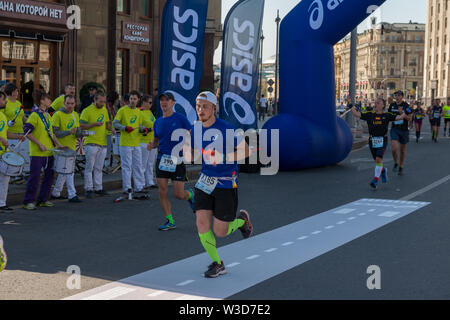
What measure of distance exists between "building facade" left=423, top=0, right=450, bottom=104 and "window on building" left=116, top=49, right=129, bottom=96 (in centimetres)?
7721

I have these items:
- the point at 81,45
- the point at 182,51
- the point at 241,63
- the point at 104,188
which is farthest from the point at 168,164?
the point at 81,45

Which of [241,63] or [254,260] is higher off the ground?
[241,63]

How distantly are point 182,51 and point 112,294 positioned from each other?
870 cm

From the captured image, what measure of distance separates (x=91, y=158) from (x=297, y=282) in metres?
6.01

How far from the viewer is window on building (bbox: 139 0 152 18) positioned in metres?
25.5

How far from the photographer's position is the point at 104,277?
584cm

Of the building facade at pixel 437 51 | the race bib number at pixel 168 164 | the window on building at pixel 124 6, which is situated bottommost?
the race bib number at pixel 168 164

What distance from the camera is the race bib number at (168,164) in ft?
27.3

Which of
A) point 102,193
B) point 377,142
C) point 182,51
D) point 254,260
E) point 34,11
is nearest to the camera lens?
point 254,260

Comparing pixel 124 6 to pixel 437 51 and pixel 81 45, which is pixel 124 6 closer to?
pixel 81 45

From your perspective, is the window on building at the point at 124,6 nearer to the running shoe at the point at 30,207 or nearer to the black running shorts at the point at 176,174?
the running shoe at the point at 30,207

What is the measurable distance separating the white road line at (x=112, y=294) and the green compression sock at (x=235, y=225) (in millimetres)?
1205

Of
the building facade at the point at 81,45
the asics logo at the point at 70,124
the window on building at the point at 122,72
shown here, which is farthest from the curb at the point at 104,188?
the window on building at the point at 122,72

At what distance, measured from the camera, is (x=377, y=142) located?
1294cm
